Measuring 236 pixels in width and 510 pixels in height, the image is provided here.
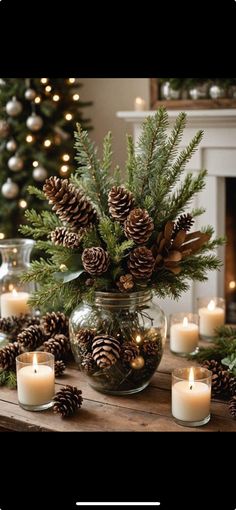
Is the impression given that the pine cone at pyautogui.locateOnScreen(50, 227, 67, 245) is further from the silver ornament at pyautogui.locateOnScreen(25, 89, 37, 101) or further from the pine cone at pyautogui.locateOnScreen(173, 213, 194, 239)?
the silver ornament at pyautogui.locateOnScreen(25, 89, 37, 101)

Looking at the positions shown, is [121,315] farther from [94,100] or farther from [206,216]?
[94,100]

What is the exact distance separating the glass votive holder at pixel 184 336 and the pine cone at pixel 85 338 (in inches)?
13.4

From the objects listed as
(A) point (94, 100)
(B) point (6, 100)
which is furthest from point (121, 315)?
(A) point (94, 100)

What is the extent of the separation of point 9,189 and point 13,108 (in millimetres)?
373

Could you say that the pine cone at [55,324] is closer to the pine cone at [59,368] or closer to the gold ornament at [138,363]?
the pine cone at [59,368]

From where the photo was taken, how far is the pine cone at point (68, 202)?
1.35m

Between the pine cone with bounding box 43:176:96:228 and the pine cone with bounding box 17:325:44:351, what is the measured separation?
38 cm

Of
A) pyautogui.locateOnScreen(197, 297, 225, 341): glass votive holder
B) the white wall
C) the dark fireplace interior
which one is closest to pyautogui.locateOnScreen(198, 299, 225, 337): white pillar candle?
pyautogui.locateOnScreen(197, 297, 225, 341): glass votive holder

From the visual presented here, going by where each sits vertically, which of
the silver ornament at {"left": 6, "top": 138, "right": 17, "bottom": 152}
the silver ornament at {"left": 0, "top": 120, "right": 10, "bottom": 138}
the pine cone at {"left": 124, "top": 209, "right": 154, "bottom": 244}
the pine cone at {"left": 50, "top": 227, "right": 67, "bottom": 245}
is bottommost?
the pine cone at {"left": 50, "top": 227, "right": 67, "bottom": 245}

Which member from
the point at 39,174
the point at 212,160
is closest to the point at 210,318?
the point at 212,160

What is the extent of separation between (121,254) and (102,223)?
0.07m

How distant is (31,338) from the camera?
164 cm

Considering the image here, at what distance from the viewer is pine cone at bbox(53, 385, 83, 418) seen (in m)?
1.32
